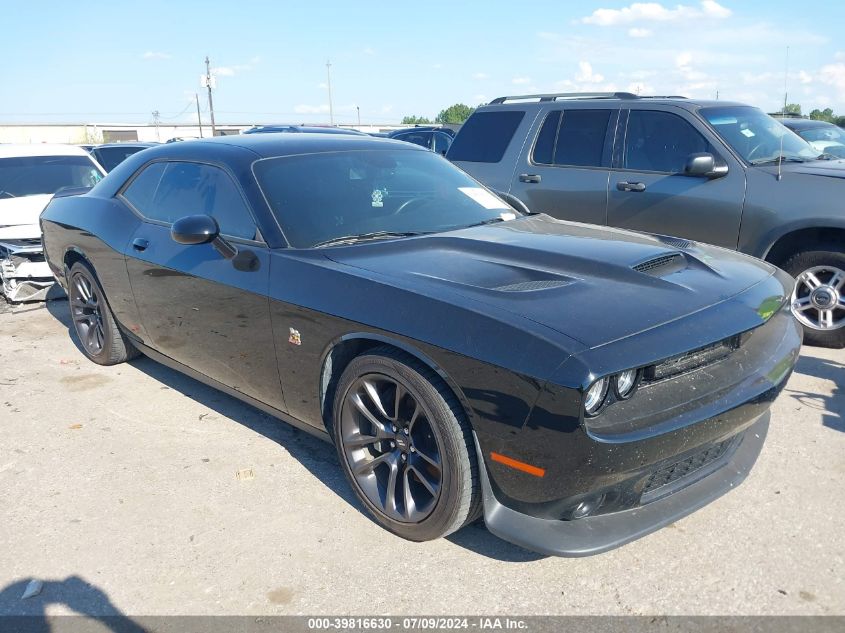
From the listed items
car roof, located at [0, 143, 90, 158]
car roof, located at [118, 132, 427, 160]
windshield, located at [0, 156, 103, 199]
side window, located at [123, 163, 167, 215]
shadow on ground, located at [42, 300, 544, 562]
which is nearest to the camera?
shadow on ground, located at [42, 300, 544, 562]

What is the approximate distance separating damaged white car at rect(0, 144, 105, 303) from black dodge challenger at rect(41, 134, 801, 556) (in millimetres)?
3311

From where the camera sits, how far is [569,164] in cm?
621

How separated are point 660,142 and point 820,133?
5844mm

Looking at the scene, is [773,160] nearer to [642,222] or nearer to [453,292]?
[642,222]

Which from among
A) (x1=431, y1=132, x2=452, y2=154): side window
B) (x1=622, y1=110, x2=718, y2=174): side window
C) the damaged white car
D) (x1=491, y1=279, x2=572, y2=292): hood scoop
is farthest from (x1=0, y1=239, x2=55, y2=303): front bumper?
(x1=431, y1=132, x2=452, y2=154): side window

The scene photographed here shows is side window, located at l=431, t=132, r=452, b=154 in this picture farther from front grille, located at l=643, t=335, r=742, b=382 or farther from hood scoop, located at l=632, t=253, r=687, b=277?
front grille, located at l=643, t=335, r=742, b=382

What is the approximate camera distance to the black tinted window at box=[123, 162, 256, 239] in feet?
11.7

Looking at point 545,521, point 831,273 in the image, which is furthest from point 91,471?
point 831,273

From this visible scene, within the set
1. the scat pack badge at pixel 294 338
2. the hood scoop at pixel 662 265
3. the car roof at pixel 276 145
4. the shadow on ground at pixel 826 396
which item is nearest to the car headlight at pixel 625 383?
the hood scoop at pixel 662 265

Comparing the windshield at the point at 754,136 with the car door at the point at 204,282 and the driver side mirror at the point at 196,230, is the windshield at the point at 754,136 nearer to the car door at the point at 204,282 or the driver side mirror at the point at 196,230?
the car door at the point at 204,282

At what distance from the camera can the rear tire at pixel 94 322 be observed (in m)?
4.91

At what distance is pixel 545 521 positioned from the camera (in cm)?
242

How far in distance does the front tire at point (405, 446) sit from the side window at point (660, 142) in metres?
3.82

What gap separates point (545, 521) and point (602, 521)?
20cm
